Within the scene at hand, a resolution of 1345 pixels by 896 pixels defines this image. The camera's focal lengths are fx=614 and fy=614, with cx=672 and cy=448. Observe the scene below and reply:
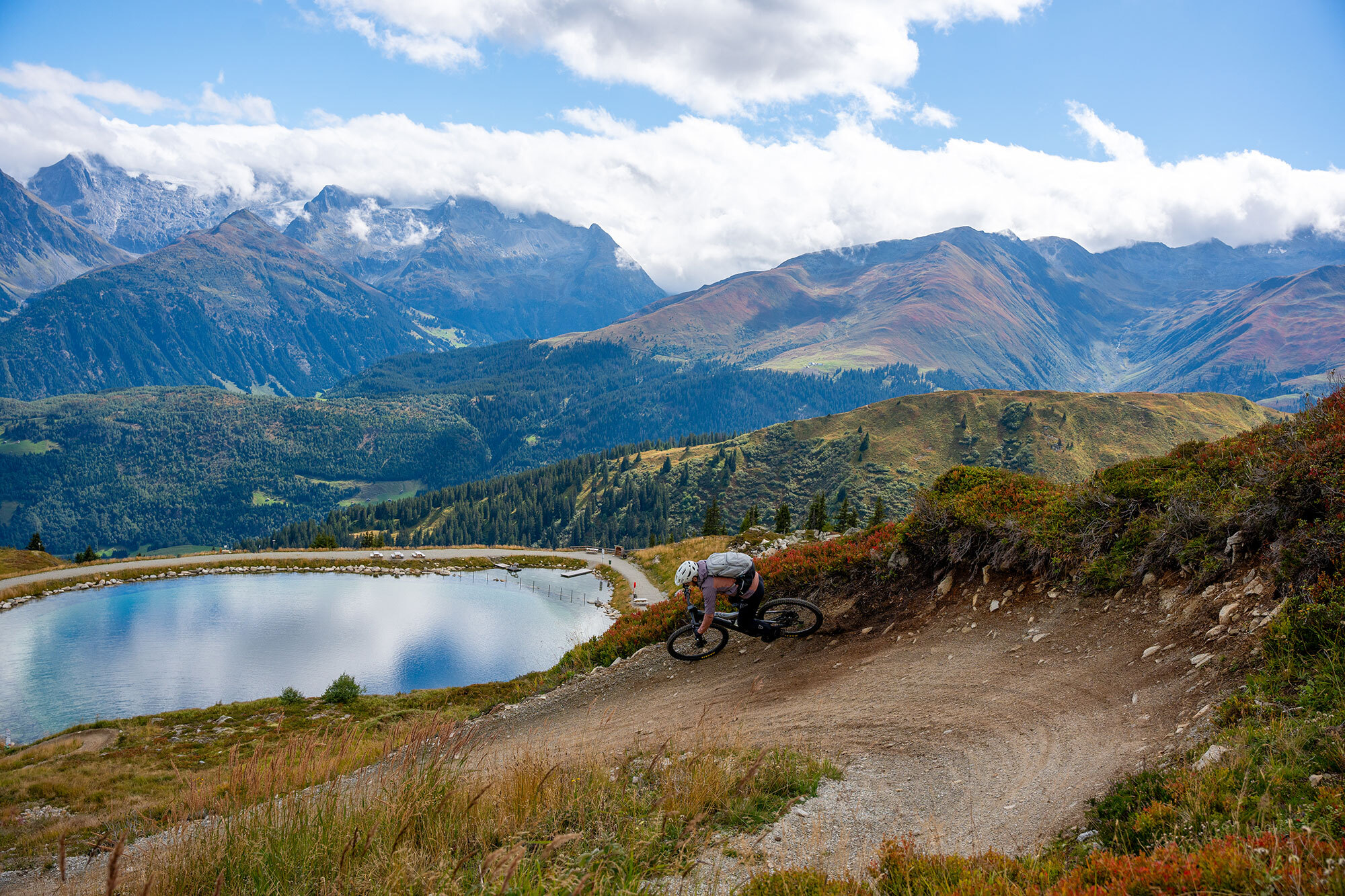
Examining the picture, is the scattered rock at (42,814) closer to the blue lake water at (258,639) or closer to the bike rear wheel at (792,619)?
the bike rear wheel at (792,619)

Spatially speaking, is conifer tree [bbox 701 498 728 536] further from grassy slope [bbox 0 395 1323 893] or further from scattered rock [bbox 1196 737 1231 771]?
scattered rock [bbox 1196 737 1231 771]

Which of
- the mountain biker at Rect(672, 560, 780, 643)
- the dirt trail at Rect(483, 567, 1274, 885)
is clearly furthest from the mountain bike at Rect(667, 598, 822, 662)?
the dirt trail at Rect(483, 567, 1274, 885)

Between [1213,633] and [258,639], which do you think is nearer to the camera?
[1213,633]

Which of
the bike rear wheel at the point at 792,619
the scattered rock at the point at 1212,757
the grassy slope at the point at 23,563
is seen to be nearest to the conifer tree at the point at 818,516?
the bike rear wheel at the point at 792,619

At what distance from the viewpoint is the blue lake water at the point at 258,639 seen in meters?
39.4

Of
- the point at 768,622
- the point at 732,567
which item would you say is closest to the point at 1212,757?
the point at 732,567

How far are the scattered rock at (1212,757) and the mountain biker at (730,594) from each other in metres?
7.99

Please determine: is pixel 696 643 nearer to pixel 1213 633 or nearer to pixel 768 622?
pixel 768 622

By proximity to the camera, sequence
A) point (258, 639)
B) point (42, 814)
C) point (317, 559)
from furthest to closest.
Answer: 1. point (317, 559)
2. point (258, 639)
3. point (42, 814)

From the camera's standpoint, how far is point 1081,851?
18.2 feet

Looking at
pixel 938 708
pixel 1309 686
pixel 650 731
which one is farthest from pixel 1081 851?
pixel 650 731

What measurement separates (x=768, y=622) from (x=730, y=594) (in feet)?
4.57

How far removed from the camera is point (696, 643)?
15742mm

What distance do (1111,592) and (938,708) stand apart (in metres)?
4.34
